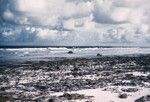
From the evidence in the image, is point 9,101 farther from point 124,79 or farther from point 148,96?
point 124,79

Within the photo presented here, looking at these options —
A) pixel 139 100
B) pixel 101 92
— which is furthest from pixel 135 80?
pixel 139 100

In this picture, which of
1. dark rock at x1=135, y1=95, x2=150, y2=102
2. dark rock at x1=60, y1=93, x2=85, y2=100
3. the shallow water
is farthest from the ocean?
dark rock at x1=135, y1=95, x2=150, y2=102

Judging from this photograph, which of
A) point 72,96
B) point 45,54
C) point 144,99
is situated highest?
point 72,96

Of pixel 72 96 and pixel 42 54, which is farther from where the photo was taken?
pixel 42 54

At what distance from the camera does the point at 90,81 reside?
31844mm

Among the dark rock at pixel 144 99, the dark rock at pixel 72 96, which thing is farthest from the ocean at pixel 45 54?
the dark rock at pixel 144 99

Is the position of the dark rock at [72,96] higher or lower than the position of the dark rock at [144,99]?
higher

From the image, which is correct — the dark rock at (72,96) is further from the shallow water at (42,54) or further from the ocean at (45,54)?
the shallow water at (42,54)

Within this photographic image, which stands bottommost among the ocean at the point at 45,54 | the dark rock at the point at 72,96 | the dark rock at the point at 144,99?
the ocean at the point at 45,54

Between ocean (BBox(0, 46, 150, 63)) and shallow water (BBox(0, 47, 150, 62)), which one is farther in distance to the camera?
shallow water (BBox(0, 47, 150, 62))

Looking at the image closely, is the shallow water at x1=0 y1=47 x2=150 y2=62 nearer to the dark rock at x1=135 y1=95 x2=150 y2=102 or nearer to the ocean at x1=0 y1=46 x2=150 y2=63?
the ocean at x1=0 y1=46 x2=150 y2=63

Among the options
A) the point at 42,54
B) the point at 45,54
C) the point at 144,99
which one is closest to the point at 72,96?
the point at 144,99

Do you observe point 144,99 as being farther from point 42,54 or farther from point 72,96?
point 42,54

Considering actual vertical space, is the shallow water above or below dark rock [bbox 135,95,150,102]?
below
